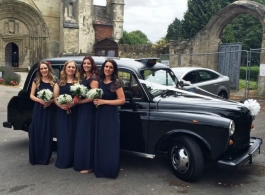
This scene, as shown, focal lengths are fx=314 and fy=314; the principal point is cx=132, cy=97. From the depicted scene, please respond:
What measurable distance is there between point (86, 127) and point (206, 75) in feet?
22.3

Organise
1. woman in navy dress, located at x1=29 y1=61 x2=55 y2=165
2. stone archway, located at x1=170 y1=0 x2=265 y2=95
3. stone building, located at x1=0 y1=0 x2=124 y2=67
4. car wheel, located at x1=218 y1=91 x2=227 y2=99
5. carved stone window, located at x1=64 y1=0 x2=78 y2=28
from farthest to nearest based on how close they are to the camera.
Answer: carved stone window, located at x1=64 y1=0 x2=78 y2=28, stone building, located at x1=0 y1=0 x2=124 y2=67, stone archway, located at x1=170 y1=0 x2=265 y2=95, car wheel, located at x1=218 y1=91 x2=227 y2=99, woman in navy dress, located at x1=29 y1=61 x2=55 y2=165

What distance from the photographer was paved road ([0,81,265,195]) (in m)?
4.61

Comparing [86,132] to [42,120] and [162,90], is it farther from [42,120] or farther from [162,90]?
[162,90]

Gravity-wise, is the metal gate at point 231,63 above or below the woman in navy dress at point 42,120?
above

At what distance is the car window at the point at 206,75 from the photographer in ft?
35.0

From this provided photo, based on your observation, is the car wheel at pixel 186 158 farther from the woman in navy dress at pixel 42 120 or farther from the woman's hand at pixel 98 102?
the woman in navy dress at pixel 42 120

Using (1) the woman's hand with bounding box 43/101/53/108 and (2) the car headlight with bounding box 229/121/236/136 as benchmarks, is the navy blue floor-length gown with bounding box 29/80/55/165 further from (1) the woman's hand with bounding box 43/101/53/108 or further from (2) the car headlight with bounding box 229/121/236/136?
(2) the car headlight with bounding box 229/121/236/136

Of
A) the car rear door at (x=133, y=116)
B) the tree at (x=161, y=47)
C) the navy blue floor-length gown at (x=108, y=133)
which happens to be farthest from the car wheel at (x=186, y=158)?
the tree at (x=161, y=47)

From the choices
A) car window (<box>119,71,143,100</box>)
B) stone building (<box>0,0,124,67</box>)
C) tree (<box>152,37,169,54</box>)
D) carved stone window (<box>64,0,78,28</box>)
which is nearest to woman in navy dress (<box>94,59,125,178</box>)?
car window (<box>119,71,143,100</box>)

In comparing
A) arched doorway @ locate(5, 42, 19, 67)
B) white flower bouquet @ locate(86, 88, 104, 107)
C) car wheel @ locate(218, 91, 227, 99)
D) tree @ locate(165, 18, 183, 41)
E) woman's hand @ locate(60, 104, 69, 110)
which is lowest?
car wheel @ locate(218, 91, 227, 99)

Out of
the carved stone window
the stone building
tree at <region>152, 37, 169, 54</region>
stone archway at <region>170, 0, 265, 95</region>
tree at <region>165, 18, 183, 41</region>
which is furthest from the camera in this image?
tree at <region>165, 18, 183, 41</region>

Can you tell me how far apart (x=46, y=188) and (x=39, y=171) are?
32.4 inches

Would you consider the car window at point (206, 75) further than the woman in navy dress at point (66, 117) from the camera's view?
Yes

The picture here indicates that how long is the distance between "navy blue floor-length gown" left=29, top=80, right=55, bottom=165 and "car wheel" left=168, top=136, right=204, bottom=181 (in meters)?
2.21
